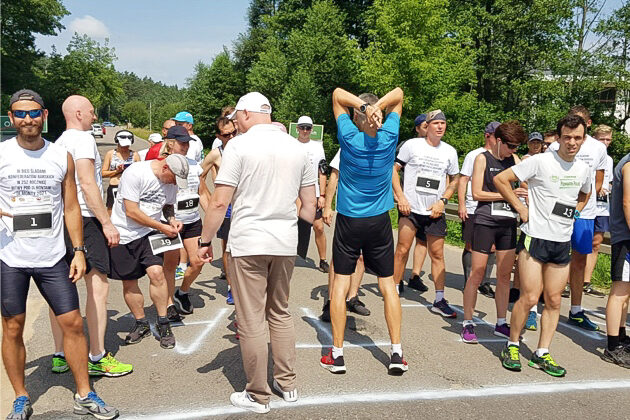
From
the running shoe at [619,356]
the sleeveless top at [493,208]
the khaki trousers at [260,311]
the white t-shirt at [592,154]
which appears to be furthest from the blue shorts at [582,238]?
the khaki trousers at [260,311]

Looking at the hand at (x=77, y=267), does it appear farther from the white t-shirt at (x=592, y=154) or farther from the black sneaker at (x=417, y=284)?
the white t-shirt at (x=592, y=154)

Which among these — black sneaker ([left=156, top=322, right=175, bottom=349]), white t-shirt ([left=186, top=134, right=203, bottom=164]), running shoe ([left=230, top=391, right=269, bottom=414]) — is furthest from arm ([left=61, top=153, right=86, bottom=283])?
white t-shirt ([left=186, top=134, right=203, bottom=164])

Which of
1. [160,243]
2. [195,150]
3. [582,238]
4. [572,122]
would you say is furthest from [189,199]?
[582,238]

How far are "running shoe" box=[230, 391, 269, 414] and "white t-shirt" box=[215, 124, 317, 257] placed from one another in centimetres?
101

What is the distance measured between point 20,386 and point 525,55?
1409 inches

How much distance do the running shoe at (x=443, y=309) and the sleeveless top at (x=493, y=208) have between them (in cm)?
126

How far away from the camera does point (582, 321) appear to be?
19.5 feet

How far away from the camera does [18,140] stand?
3416mm

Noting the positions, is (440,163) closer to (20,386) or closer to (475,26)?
(20,386)

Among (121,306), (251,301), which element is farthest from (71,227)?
(121,306)

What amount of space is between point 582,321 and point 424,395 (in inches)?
117

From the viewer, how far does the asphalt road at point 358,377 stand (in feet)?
12.1

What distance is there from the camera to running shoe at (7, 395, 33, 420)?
132 inches

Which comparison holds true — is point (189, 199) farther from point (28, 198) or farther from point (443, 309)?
point (443, 309)
